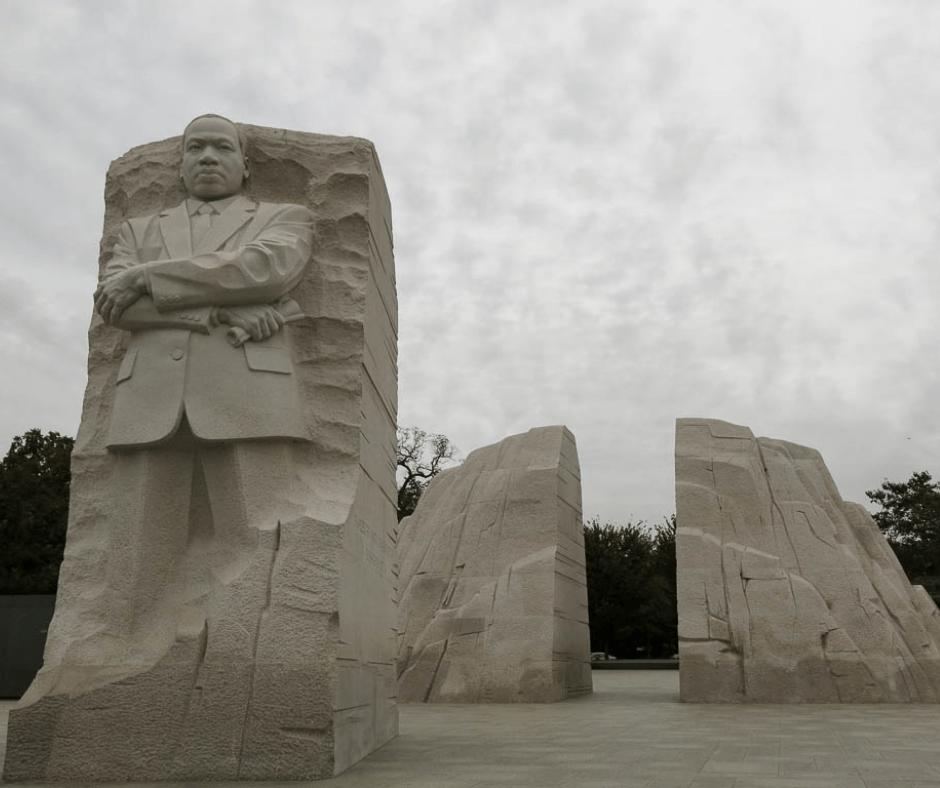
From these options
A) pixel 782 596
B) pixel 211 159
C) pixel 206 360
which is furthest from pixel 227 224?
pixel 782 596

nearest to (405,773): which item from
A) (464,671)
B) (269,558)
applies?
(269,558)

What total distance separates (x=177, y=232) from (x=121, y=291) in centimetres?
55

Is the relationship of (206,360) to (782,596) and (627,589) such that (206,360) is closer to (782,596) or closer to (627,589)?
(782,596)

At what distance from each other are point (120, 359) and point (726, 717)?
6.05m

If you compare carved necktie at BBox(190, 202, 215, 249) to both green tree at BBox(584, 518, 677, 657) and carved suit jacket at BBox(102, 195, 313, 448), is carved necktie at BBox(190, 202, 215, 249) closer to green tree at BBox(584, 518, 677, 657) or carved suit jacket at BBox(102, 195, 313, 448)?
carved suit jacket at BBox(102, 195, 313, 448)

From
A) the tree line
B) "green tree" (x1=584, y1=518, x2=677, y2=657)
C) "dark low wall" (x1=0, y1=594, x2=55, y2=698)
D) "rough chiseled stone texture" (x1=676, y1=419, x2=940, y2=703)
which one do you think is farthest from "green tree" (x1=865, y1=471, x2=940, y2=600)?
"dark low wall" (x1=0, y1=594, x2=55, y2=698)

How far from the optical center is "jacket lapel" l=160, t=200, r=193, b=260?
18.4 feet

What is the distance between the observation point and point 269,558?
5039 millimetres

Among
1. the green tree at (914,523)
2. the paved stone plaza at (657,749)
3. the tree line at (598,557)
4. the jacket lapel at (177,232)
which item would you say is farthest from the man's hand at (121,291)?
the green tree at (914,523)

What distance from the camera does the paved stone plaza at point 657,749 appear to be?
454 cm

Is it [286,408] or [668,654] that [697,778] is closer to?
[286,408]

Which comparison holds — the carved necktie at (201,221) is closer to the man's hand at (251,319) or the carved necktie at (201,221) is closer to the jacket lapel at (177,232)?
the jacket lapel at (177,232)

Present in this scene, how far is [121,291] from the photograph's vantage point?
17.7ft

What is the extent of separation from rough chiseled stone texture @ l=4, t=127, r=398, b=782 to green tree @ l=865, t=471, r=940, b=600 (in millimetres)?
29664
